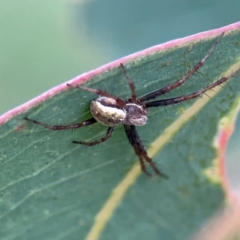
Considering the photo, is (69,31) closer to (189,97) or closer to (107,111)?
(107,111)

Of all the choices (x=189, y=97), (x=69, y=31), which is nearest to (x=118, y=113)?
(x=189, y=97)

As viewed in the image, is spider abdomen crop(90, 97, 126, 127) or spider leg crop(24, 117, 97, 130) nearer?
spider leg crop(24, 117, 97, 130)

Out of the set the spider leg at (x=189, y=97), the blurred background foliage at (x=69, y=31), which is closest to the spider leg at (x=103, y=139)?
the spider leg at (x=189, y=97)

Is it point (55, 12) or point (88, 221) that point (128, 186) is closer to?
point (88, 221)

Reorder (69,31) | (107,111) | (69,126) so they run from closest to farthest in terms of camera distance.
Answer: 1. (69,126)
2. (107,111)
3. (69,31)

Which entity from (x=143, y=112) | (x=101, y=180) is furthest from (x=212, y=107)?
(x=101, y=180)

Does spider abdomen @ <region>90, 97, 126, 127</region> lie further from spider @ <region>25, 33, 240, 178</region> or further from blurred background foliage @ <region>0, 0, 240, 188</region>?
blurred background foliage @ <region>0, 0, 240, 188</region>

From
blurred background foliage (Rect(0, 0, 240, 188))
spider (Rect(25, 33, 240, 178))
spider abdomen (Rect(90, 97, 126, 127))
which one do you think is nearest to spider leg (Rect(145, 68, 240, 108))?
spider (Rect(25, 33, 240, 178))
